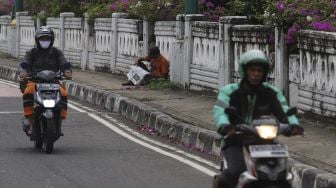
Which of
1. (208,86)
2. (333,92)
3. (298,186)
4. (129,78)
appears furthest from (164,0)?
(298,186)

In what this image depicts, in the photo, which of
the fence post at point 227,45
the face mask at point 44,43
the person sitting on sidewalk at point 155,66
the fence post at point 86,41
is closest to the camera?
the face mask at point 44,43

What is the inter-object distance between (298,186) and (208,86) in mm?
8103

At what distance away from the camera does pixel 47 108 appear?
33.7 feet

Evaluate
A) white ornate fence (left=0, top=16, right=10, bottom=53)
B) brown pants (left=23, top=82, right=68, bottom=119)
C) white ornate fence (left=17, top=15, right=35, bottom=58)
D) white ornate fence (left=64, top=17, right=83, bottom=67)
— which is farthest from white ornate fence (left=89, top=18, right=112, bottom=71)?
brown pants (left=23, top=82, right=68, bottom=119)

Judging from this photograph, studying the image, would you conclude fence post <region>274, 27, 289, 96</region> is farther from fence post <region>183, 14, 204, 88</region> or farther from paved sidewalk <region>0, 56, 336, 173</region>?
fence post <region>183, 14, 204, 88</region>

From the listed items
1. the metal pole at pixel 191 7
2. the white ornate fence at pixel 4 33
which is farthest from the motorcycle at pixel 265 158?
the white ornate fence at pixel 4 33

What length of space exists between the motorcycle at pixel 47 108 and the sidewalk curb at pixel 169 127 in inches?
77.8

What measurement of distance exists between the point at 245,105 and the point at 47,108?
473 cm

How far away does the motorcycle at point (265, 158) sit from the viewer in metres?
5.52

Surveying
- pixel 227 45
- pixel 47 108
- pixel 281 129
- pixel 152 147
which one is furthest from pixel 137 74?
pixel 281 129

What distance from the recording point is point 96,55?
75.4 feet

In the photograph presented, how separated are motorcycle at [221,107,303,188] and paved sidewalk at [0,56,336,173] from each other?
2666 mm

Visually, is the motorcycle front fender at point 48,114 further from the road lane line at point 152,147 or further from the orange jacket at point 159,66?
the orange jacket at point 159,66

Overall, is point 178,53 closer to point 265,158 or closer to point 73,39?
point 73,39
